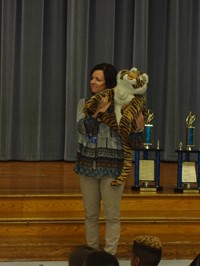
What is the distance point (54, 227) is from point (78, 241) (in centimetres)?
18

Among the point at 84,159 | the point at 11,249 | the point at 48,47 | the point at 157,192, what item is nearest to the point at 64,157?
the point at 48,47

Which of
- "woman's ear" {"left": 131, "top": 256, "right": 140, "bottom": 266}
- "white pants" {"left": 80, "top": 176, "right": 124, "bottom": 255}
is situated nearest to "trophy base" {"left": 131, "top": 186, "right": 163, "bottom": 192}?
"white pants" {"left": 80, "top": 176, "right": 124, "bottom": 255}

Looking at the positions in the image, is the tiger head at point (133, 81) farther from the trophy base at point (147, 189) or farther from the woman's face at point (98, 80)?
the trophy base at point (147, 189)

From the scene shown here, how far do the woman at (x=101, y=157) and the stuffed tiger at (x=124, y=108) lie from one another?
0.09 ft

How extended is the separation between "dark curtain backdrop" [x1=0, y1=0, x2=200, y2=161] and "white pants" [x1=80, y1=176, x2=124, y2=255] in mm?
2482

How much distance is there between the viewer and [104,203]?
2.84 metres

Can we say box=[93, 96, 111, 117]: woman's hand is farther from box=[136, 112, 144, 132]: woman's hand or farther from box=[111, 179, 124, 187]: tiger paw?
box=[111, 179, 124, 187]: tiger paw

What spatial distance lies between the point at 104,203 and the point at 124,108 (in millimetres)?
529

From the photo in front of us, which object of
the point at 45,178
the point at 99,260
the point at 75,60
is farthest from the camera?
the point at 75,60

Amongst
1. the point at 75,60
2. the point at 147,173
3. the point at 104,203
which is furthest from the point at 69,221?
the point at 75,60

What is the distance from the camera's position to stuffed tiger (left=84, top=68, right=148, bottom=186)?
277cm

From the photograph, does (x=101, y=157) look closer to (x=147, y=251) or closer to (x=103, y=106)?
(x=103, y=106)

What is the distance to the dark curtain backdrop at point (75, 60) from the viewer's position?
5.28m

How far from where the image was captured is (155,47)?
5574 mm
